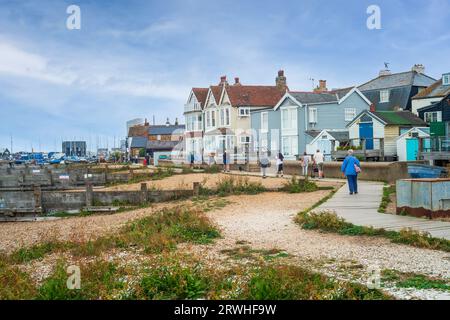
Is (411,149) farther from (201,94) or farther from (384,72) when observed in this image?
(201,94)

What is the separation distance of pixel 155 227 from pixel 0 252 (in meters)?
4.36

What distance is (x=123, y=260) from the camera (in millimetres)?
11398

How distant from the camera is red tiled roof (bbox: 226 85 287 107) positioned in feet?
208

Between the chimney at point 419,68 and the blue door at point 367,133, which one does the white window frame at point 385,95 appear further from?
the blue door at point 367,133

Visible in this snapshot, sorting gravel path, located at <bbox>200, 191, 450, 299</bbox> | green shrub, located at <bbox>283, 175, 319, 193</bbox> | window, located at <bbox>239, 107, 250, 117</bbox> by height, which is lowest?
gravel path, located at <bbox>200, 191, 450, 299</bbox>

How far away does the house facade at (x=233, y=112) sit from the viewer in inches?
2462

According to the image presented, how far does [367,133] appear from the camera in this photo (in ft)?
153

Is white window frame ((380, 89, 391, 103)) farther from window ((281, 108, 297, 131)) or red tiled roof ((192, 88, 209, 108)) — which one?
red tiled roof ((192, 88, 209, 108))

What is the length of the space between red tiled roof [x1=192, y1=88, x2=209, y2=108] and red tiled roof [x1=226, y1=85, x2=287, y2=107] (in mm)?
7663

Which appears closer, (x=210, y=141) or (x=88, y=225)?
(x=88, y=225)

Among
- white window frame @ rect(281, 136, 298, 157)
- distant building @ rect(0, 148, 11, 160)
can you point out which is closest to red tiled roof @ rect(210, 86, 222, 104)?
white window frame @ rect(281, 136, 298, 157)

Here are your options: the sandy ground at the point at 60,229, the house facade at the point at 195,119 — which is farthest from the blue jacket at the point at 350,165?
the house facade at the point at 195,119
